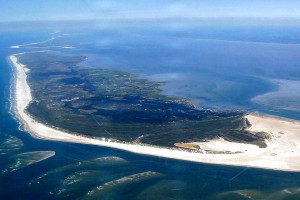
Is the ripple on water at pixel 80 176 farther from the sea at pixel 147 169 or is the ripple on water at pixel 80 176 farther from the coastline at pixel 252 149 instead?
the coastline at pixel 252 149

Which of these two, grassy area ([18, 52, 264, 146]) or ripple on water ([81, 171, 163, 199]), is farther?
grassy area ([18, 52, 264, 146])

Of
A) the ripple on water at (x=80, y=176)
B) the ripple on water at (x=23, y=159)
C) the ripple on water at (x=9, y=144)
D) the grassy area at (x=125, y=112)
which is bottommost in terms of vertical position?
the ripple on water at (x=80, y=176)

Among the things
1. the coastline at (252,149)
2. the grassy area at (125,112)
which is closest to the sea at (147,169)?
the coastline at (252,149)

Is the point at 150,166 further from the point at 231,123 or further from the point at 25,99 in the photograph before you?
the point at 25,99

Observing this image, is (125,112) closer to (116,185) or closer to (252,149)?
(116,185)

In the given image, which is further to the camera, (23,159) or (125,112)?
(125,112)

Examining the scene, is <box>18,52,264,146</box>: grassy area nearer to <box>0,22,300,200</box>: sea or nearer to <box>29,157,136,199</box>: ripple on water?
<box>0,22,300,200</box>: sea

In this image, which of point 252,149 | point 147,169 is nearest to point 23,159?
point 147,169

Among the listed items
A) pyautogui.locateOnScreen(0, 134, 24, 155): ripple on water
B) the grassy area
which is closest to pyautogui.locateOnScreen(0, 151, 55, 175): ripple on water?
pyautogui.locateOnScreen(0, 134, 24, 155): ripple on water
